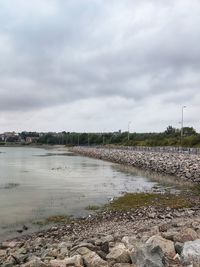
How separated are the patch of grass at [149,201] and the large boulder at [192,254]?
36.8 ft

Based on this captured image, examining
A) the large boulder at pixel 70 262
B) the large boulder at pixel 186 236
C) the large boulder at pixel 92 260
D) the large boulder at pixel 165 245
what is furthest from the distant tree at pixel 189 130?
the large boulder at pixel 70 262

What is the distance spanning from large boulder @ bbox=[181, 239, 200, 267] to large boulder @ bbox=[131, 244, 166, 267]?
1.24ft

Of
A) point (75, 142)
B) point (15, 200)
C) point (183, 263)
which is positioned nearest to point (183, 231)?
point (183, 263)

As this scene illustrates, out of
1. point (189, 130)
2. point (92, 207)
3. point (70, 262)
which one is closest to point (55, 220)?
point (92, 207)

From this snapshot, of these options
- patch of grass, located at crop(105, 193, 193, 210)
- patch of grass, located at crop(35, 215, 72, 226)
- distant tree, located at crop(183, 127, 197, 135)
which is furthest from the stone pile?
distant tree, located at crop(183, 127, 197, 135)

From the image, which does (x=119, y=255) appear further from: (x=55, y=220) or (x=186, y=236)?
(x=55, y=220)

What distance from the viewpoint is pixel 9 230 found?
14.9m

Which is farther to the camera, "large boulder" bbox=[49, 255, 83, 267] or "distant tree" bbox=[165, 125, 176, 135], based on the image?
"distant tree" bbox=[165, 125, 176, 135]

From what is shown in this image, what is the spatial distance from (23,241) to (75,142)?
172059 millimetres

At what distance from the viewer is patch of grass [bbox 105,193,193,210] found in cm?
1902

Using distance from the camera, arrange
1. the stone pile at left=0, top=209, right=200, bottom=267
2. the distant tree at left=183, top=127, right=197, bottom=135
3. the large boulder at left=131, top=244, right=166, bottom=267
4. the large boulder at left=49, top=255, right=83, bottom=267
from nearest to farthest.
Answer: the large boulder at left=131, top=244, right=166, bottom=267 < the stone pile at left=0, top=209, right=200, bottom=267 < the large boulder at left=49, top=255, right=83, bottom=267 < the distant tree at left=183, top=127, right=197, bottom=135

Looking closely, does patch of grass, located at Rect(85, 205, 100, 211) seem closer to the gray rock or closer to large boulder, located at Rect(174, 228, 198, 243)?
large boulder, located at Rect(174, 228, 198, 243)

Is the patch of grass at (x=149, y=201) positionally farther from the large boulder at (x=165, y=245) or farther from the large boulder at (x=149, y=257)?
the large boulder at (x=149, y=257)

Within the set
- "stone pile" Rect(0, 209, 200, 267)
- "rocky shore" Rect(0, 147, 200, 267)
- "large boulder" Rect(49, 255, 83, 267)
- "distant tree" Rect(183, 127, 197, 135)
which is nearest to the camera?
"stone pile" Rect(0, 209, 200, 267)
